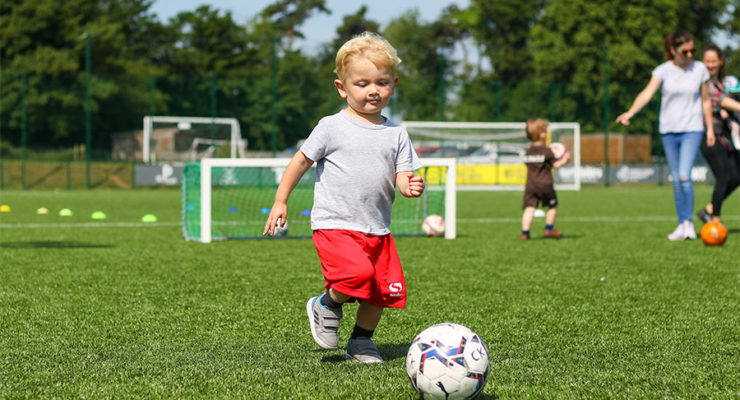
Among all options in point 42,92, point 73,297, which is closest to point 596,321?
point 73,297

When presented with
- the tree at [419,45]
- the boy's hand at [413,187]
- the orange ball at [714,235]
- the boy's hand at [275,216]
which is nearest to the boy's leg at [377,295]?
the boy's hand at [413,187]

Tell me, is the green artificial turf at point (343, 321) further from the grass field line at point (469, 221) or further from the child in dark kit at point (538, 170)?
the grass field line at point (469, 221)

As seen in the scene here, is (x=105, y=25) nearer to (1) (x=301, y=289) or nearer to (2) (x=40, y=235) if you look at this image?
(2) (x=40, y=235)

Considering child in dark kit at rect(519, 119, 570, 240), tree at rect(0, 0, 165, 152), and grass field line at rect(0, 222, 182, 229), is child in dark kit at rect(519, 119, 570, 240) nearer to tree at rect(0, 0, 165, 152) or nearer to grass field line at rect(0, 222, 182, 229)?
grass field line at rect(0, 222, 182, 229)

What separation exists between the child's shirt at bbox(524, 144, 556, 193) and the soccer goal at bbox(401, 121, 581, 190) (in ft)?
55.9

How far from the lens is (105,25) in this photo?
47844mm

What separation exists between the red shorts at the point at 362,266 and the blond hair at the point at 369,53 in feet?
2.25

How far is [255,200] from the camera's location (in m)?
13.8

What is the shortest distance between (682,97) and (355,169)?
6059 millimetres

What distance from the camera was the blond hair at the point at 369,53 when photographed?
11.4 ft

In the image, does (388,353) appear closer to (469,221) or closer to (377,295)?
(377,295)

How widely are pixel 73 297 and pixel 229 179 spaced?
823 cm

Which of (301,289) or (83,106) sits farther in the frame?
(83,106)

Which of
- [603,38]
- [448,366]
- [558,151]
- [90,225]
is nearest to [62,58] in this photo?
[603,38]
